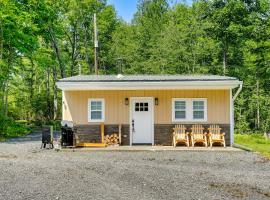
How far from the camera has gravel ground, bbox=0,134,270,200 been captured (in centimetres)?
727

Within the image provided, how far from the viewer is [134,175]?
9.27 meters

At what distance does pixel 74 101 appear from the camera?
1678 cm

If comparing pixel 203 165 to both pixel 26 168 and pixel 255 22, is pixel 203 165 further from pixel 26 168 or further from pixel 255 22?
pixel 255 22

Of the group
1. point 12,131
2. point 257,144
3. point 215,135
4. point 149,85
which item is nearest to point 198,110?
point 215,135

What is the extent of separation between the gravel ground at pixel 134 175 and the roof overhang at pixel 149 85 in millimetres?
3332

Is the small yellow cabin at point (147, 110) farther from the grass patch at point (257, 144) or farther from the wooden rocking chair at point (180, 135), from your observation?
the grass patch at point (257, 144)

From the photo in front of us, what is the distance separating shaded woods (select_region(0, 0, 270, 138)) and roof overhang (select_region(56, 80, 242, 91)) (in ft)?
31.7

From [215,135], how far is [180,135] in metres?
1.53

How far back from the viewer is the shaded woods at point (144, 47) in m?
28.6

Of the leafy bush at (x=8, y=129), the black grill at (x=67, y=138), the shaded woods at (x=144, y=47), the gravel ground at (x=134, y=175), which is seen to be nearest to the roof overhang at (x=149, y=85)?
the black grill at (x=67, y=138)

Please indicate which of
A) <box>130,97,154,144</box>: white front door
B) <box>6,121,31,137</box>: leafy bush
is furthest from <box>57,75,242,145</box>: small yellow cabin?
<box>6,121,31,137</box>: leafy bush

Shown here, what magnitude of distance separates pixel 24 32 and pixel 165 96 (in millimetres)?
13818

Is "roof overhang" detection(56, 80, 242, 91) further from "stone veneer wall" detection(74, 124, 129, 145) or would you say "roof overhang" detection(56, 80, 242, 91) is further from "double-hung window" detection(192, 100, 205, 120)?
"stone veneer wall" detection(74, 124, 129, 145)

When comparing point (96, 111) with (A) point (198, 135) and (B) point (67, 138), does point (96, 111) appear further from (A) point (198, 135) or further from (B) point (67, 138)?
(A) point (198, 135)
